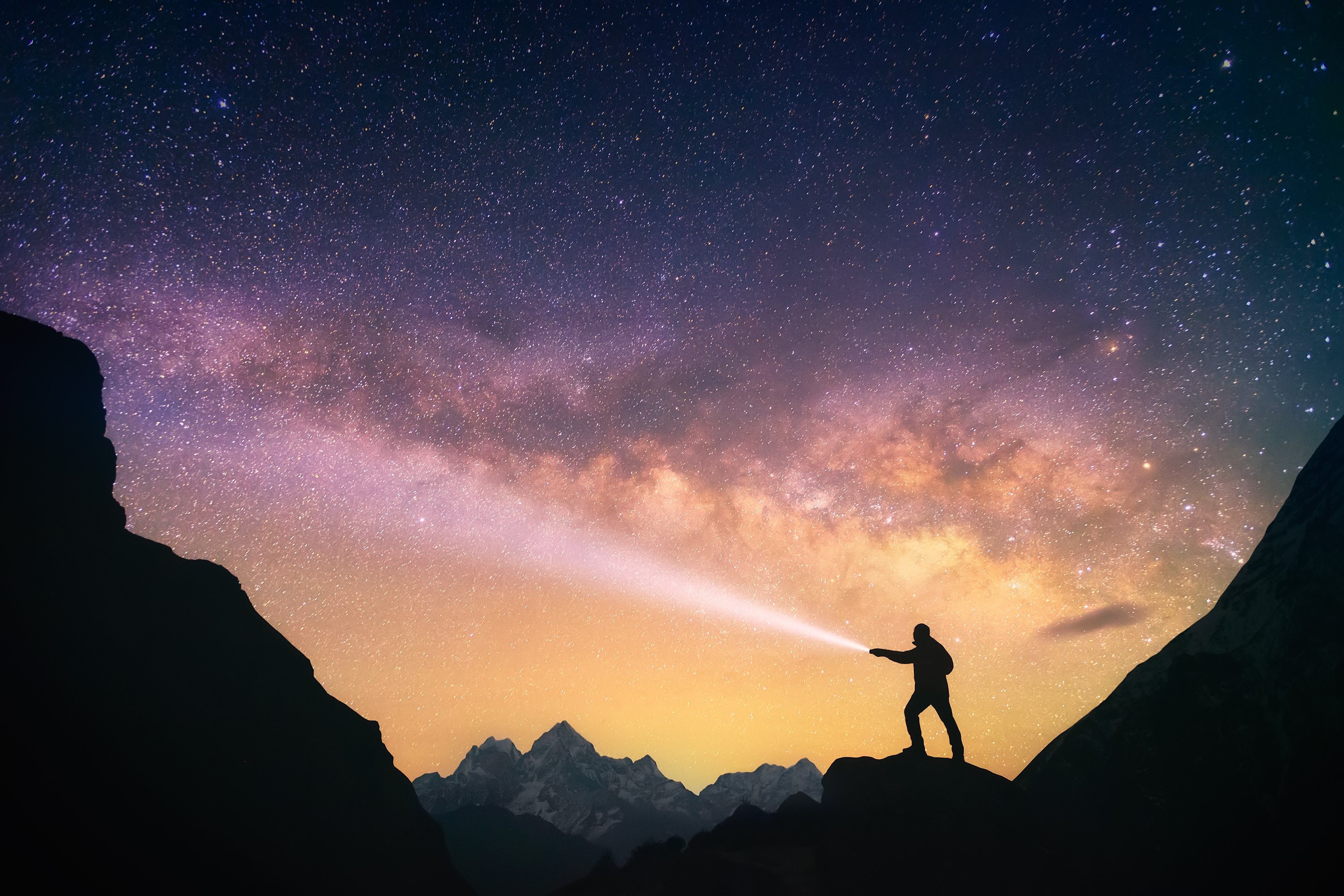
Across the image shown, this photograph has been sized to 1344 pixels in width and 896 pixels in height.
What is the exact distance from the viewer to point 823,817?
51.0ft

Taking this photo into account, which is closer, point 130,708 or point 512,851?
point 130,708

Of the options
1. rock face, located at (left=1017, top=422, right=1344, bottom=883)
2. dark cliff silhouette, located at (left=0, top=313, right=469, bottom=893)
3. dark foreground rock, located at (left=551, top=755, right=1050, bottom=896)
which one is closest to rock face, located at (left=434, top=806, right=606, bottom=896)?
dark cliff silhouette, located at (left=0, top=313, right=469, bottom=893)

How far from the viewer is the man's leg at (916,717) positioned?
13.0 m

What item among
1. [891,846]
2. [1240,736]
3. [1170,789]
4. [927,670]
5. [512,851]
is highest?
[927,670]

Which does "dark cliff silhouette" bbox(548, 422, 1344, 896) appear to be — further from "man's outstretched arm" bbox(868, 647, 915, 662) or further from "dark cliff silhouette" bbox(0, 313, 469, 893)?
"dark cliff silhouette" bbox(0, 313, 469, 893)

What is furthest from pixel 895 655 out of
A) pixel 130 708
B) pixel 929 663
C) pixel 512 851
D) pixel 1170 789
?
pixel 512 851

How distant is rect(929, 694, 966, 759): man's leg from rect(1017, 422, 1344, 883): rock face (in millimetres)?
2648

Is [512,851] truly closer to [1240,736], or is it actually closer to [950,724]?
[950,724]

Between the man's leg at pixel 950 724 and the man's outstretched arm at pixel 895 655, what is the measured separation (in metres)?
1.20

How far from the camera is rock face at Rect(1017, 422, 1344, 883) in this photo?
11.1 meters

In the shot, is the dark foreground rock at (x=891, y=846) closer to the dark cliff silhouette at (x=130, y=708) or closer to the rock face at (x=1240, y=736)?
the rock face at (x=1240, y=736)

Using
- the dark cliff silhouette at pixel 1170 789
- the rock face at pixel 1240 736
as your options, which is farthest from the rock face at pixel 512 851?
the rock face at pixel 1240 736

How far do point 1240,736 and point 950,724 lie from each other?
6692mm

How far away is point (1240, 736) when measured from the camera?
40.9 feet
